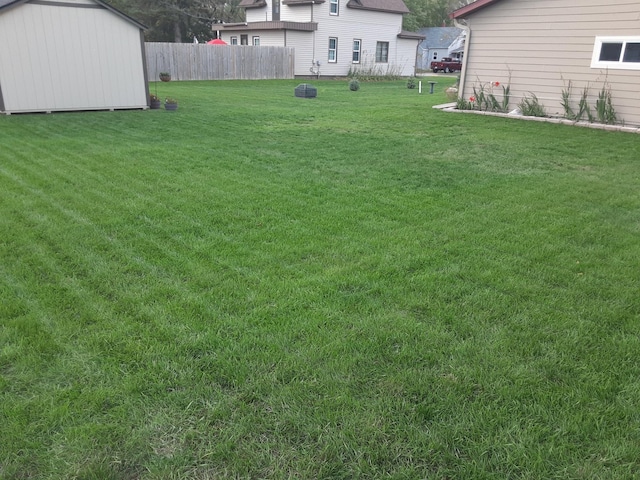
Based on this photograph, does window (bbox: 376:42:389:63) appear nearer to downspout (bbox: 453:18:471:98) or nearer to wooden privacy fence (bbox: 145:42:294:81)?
wooden privacy fence (bbox: 145:42:294:81)

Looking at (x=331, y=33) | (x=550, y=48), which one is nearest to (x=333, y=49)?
(x=331, y=33)

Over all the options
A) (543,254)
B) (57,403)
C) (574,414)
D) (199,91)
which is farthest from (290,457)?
(199,91)

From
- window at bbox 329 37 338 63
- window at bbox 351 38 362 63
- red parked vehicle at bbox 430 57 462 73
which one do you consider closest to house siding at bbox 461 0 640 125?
window at bbox 329 37 338 63

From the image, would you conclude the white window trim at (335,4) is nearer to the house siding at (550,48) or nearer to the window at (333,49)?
the window at (333,49)

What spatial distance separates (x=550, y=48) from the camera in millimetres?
11188

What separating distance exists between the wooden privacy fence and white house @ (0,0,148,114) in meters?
10.4

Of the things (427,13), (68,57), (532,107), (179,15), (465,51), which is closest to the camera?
(532,107)

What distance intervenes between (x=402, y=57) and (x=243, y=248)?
31874 millimetres

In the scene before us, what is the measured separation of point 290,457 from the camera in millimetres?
2111

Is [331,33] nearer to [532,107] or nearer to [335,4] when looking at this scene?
[335,4]

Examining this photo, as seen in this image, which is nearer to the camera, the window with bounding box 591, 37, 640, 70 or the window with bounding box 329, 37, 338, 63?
the window with bounding box 591, 37, 640, 70

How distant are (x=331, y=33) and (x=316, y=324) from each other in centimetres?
2823

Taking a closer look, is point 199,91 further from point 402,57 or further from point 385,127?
point 402,57

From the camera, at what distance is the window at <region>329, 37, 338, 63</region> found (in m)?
28.8
